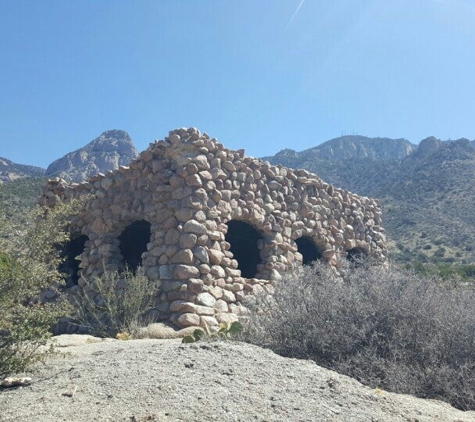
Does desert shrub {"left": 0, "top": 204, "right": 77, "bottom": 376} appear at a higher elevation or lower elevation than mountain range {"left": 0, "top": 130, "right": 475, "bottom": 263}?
lower

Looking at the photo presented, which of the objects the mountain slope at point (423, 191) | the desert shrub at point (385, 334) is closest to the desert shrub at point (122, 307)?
the desert shrub at point (385, 334)

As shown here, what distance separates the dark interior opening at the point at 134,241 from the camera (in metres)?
11.4

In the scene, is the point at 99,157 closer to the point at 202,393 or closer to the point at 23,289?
the point at 23,289

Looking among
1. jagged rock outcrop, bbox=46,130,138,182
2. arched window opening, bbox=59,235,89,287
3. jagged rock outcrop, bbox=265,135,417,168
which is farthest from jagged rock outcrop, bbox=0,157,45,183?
arched window opening, bbox=59,235,89,287

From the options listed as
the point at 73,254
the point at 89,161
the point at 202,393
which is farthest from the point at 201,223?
the point at 89,161

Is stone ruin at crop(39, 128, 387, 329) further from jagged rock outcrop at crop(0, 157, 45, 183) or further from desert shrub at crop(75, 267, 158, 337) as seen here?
jagged rock outcrop at crop(0, 157, 45, 183)

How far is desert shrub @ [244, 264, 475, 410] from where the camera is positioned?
4.94m

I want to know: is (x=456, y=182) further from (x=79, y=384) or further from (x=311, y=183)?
(x=79, y=384)

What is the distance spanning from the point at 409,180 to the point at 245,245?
31.9m

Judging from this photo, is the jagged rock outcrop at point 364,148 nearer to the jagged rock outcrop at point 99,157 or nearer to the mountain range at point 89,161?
the jagged rock outcrop at point 99,157

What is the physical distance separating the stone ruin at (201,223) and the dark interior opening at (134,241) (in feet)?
0.09

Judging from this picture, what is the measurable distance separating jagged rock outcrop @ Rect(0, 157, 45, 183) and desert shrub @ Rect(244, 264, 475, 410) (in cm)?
4541

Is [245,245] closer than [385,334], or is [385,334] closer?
[385,334]

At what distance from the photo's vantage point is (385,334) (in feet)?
18.1
